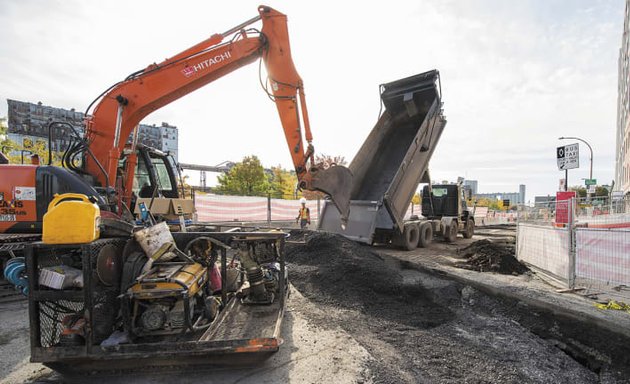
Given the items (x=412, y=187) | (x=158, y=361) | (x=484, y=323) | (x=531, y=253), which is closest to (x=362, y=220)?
(x=412, y=187)

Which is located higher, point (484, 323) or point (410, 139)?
point (410, 139)

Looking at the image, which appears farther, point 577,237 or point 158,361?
point 577,237

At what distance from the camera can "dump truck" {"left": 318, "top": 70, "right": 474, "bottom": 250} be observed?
30.8 feet

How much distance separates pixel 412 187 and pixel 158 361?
8548mm

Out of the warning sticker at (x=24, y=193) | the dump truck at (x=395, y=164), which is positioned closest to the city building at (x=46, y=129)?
the warning sticker at (x=24, y=193)

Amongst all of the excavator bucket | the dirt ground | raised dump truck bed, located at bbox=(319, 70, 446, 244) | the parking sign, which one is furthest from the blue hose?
the parking sign

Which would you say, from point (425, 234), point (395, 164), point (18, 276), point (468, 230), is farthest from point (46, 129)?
point (468, 230)

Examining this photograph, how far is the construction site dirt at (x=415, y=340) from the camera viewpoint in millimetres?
3152

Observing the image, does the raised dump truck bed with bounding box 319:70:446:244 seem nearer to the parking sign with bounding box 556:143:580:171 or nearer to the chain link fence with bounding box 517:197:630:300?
the chain link fence with bounding box 517:197:630:300

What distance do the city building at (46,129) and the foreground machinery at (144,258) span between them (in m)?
0.43

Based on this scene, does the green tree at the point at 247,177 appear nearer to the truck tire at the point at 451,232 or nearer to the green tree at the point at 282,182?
the green tree at the point at 282,182

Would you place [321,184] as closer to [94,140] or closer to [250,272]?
[250,272]

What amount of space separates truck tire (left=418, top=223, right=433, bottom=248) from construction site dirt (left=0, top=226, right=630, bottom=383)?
5.45 m

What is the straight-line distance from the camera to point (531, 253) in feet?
27.6
